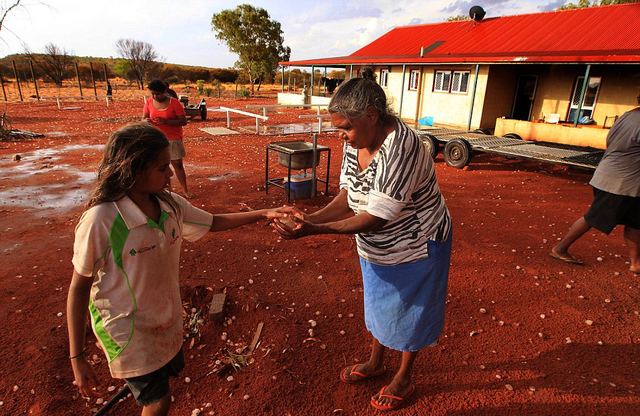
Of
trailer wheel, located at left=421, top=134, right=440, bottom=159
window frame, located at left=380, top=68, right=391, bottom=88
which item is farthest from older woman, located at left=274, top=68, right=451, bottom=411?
window frame, located at left=380, top=68, right=391, bottom=88

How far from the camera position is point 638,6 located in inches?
563

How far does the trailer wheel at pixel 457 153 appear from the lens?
956 centimetres

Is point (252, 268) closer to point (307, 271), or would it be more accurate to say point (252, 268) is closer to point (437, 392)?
point (307, 271)

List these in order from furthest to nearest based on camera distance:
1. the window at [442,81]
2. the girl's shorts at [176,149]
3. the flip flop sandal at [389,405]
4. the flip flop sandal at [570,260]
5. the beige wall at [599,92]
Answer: the window at [442,81] → the beige wall at [599,92] → the girl's shorts at [176,149] → the flip flop sandal at [570,260] → the flip flop sandal at [389,405]

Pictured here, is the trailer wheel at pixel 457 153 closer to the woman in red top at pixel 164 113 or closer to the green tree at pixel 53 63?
the woman in red top at pixel 164 113

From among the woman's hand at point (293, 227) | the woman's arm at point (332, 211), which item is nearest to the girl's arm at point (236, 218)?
the woman's hand at point (293, 227)

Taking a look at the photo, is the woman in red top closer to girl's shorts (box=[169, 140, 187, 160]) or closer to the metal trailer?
girl's shorts (box=[169, 140, 187, 160])

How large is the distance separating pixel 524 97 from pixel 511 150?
27.1 ft

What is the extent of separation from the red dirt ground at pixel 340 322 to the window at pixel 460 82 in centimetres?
1077

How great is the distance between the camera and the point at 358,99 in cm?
188

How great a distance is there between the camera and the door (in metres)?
15.2

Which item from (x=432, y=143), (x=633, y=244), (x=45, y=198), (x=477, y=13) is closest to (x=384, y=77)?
(x=477, y=13)

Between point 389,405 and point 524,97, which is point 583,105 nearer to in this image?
point 524,97

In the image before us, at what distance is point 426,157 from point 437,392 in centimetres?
166
